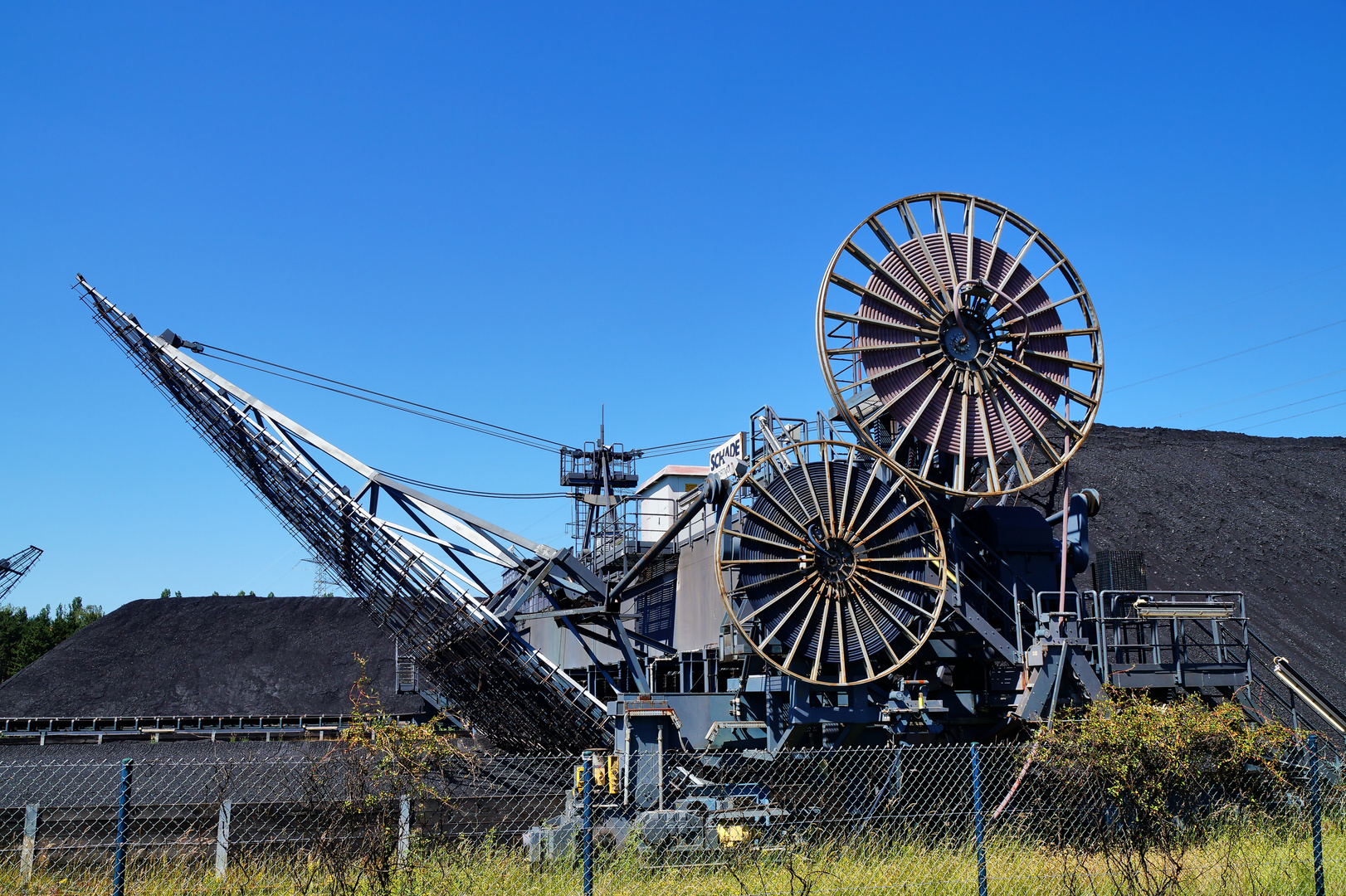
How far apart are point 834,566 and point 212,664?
4354cm

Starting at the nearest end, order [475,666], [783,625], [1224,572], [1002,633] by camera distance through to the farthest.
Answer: [783,625] → [1002,633] → [475,666] → [1224,572]

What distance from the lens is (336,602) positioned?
58.0 m

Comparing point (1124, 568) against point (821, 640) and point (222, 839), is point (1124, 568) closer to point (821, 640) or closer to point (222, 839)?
point (821, 640)

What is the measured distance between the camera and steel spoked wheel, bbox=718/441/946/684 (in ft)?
56.5

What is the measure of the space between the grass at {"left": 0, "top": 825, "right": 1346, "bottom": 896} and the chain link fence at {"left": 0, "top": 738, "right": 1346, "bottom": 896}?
0.14 ft

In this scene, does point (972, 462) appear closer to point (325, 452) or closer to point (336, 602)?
point (325, 452)

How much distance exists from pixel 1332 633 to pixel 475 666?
30.2m

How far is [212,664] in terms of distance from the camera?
168ft

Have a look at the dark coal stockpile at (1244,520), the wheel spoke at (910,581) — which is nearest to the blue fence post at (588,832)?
the wheel spoke at (910,581)

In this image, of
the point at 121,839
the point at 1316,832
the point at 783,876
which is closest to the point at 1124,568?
the point at 1316,832

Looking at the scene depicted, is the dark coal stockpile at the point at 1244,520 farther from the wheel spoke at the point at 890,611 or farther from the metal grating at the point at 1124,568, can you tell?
the wheel spoke at the point at 890,611

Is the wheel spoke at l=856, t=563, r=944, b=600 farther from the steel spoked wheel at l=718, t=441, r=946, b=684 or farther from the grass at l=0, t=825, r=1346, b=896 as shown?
the grass at l=0, t=825, r=1346, b=896

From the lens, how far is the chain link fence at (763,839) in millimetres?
9164

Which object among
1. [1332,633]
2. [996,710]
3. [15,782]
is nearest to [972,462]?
[996,710]
